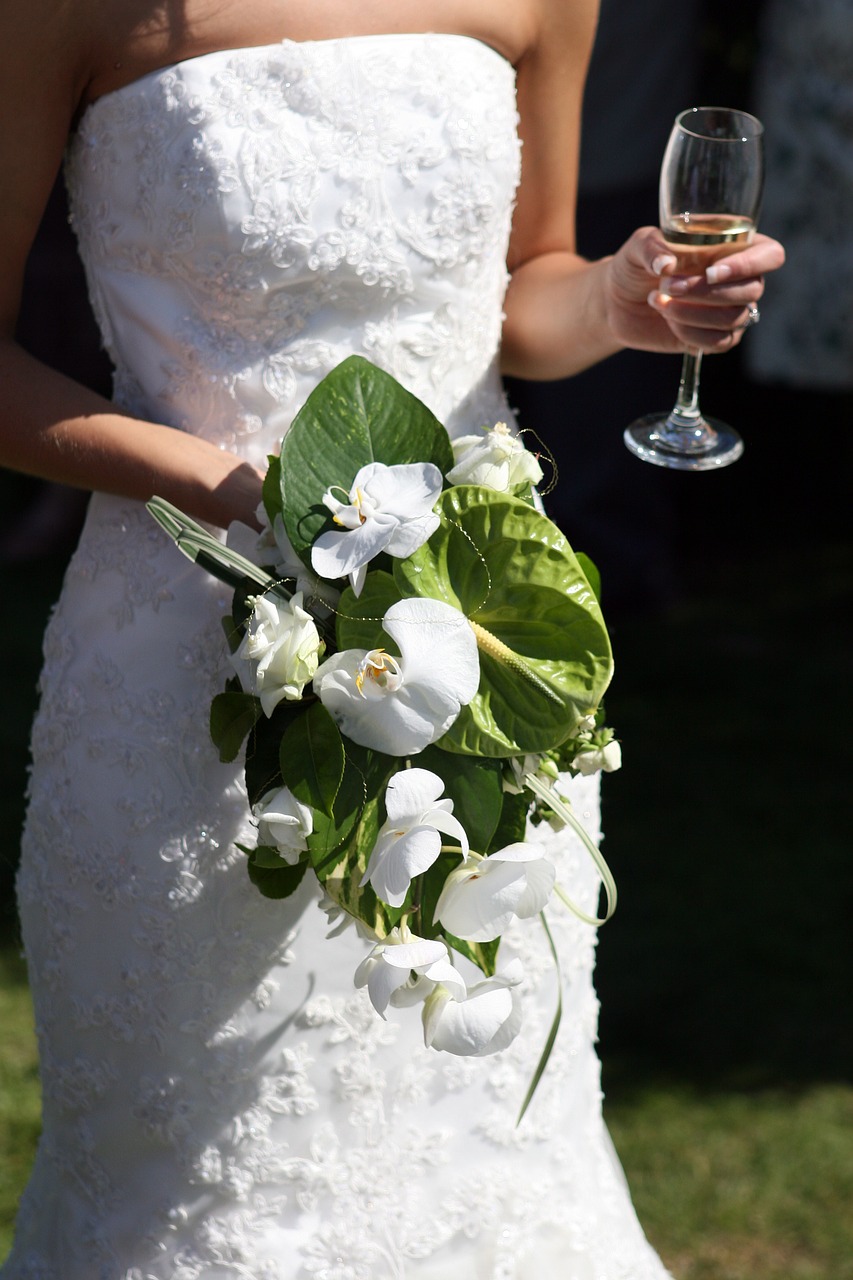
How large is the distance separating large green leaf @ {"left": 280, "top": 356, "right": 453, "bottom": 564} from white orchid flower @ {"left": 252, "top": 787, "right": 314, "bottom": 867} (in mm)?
257

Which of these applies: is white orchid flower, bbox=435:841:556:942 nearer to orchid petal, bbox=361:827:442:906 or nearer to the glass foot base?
orchid petal, bbox=361:827:442:906

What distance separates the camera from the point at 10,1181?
10.5 ft

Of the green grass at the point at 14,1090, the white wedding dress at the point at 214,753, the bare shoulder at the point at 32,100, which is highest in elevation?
the bare shoulder at the point at 32,100

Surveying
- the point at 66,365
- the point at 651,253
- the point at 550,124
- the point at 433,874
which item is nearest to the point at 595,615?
the point at 433,874

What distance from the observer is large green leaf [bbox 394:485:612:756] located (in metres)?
1.56

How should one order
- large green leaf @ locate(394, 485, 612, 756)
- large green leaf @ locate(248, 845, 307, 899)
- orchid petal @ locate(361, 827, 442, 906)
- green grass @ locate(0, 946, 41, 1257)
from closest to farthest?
1. orchid petal @ locate(361, 827, 442, 906)
2. large green leaf @ locate(394, 485, 612, 756)
3. large green leaf @ locate(248, 845, 307, 899)
4. green grass @ locate(0, 946, 41, 1257)

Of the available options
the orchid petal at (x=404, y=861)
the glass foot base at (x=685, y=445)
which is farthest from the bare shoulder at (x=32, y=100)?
the orchid petal at (x=404, y=861)

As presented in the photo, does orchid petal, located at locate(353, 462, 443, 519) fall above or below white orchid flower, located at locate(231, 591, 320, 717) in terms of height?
above

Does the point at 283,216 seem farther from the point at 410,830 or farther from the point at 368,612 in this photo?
the point at 410,830

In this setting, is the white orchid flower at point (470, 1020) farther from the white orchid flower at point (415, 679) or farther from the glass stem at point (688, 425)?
the glass stem at point (688, 425)

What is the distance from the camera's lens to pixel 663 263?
1854 millimetres

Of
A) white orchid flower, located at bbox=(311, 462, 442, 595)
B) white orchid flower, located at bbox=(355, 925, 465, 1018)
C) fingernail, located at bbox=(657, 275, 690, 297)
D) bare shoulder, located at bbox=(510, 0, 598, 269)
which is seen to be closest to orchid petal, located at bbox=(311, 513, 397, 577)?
white orchid flower, located at bbox=(311, 462, 442, 595)

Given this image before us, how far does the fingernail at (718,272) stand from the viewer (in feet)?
5.96

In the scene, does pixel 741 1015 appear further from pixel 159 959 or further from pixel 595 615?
pixel 595 615
